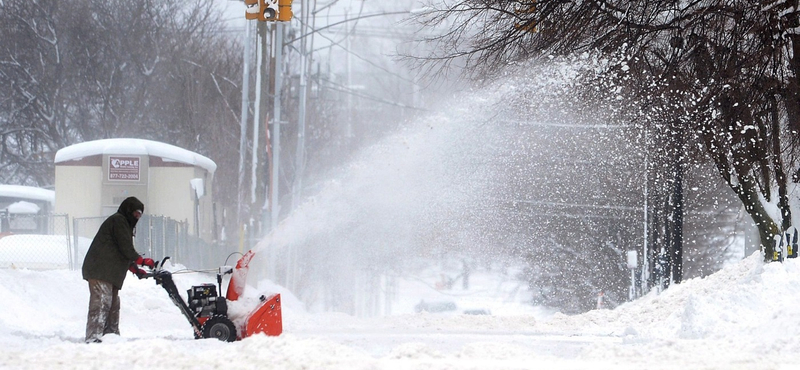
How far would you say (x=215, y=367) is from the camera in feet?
24.2

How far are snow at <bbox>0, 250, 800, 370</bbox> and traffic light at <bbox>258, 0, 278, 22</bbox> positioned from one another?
169 inches

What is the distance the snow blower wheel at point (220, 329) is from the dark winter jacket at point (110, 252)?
2.95 feet

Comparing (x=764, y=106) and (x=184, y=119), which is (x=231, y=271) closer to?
(x=764, y=106)

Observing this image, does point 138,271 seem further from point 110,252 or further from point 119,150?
point 119,150

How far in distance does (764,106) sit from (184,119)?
1372 inches

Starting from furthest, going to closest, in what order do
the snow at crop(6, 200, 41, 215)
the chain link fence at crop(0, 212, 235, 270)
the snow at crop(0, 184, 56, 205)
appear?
the snow at crop(0, 184, 56, 205)
the snow at crop(6, 200, 41, 215)
the chain link fence at crop(0, 212, 235, 270)

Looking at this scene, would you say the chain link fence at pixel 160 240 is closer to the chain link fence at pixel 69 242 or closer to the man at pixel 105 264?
the chain link fence at pixel 69 242

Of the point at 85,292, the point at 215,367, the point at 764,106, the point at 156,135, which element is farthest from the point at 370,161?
the point at 156,135

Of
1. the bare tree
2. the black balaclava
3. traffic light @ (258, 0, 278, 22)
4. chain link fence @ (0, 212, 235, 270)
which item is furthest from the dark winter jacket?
chain link fence @ (0, 212, 235, 270)

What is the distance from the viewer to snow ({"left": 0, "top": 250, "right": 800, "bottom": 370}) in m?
7.65

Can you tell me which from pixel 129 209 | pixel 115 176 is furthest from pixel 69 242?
pixel 129 209

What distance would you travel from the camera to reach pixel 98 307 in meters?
9.45

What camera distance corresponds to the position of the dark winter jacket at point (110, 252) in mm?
9445

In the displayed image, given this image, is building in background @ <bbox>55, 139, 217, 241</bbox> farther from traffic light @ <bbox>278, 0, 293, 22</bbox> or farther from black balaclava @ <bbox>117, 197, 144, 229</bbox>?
black balaclava @ <bbox>117, 197, 144, 229</bbox>
